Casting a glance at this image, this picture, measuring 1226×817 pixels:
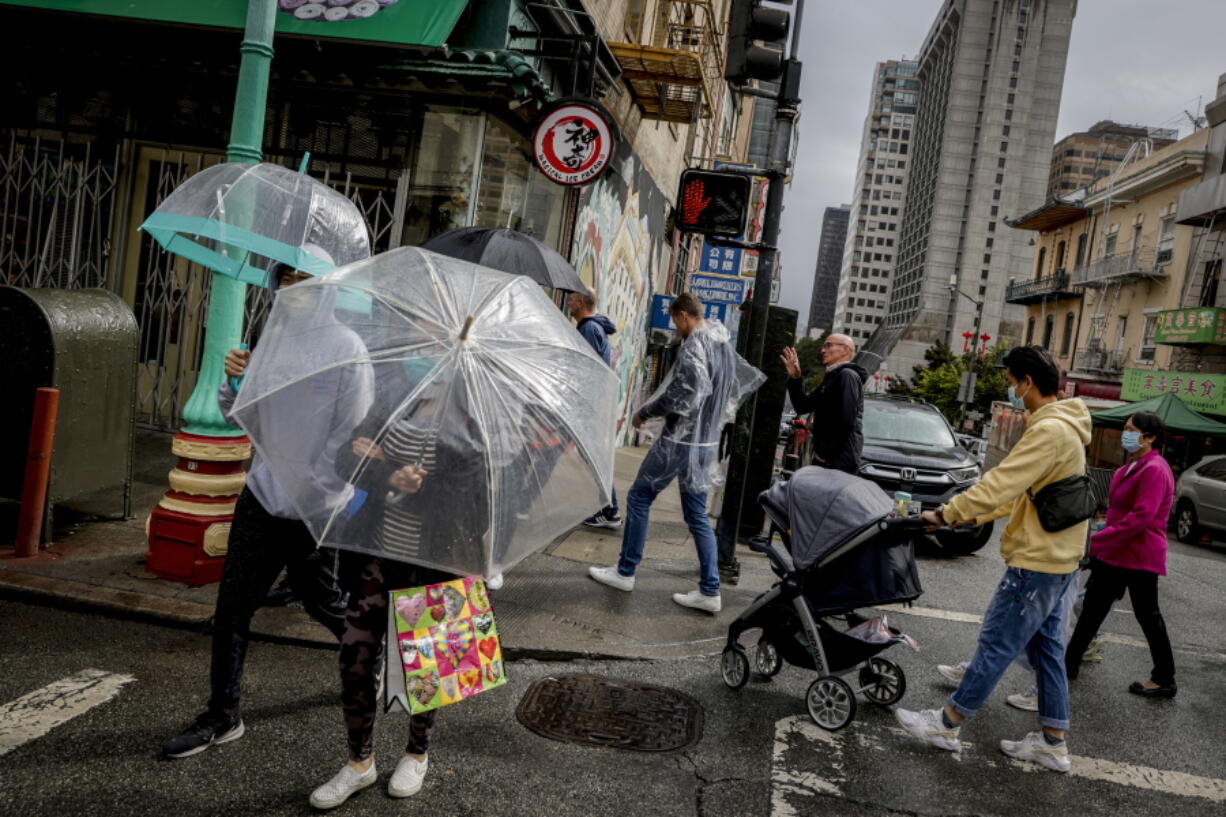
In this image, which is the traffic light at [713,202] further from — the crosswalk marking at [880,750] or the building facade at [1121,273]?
the building facade at [1121,273]

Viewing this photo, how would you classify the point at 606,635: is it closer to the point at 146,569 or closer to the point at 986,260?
the point at 146,569

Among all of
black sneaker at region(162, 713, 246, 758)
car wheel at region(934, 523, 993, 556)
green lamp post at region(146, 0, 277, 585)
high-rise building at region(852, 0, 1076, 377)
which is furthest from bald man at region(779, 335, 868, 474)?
high-rise building at region(852, 0, 1076, 377)

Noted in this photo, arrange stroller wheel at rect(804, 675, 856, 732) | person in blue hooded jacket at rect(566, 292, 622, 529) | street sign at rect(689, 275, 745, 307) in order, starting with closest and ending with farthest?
stroller wheel at rect(804, 675, 856, 732), person in blue hooded jacket at rect(566, 292, 622, 529), street sign at rect(689, 275, 745, 307)

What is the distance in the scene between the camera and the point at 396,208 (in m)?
9.04

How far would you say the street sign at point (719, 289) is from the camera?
12875mm

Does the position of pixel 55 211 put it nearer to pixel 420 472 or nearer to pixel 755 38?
pixel 755 38

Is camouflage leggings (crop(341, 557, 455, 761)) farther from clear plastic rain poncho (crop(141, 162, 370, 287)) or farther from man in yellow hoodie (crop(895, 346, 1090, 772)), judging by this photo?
man in yellow hoodie (crop(895, 346, 1090, 772))

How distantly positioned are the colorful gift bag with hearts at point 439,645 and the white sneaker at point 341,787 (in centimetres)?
42

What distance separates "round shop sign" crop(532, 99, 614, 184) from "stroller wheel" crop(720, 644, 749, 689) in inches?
214

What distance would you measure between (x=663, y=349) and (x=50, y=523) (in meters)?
16.6

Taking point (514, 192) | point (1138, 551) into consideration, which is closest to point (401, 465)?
point (1138, 551)

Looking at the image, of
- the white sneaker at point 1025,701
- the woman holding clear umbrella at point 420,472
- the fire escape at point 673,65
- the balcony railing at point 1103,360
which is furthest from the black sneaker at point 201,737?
the balcony railing at point 1103,360

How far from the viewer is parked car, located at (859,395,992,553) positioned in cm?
1011

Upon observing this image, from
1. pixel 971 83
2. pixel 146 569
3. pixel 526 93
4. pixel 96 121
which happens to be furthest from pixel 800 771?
pixel 971 83
